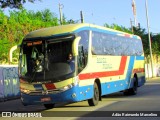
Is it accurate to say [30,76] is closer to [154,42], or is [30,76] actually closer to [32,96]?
[32,96]

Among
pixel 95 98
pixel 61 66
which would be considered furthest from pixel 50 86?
pixel 95 98

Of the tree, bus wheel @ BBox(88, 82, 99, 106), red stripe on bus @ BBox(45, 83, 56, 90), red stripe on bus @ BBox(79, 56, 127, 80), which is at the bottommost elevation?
bus wheel @ BBox(88, 82, 99, 106)

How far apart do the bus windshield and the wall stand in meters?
8.76

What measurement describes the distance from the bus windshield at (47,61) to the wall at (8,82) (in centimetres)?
876

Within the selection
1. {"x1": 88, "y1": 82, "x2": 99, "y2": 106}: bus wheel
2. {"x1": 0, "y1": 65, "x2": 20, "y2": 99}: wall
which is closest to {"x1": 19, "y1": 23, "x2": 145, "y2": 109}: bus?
{"x1": 88, "y1": 82, "x2": 99, "y2": 106}: bus wheel

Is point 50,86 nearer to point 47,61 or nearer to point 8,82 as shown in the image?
point 47,61

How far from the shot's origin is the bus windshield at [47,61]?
601 inches

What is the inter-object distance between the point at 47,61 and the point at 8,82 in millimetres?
10373

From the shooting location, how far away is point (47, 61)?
50.8ft

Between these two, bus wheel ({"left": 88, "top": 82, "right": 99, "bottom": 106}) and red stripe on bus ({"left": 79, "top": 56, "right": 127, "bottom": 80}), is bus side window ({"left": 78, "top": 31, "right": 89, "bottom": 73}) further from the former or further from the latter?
bus wheel ({"left": 88, "top": 82, "right": 99, "bottom": 106})

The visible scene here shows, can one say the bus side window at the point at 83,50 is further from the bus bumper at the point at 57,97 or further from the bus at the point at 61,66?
the bus bumper at the point at 57,97

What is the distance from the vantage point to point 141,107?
52.3ft

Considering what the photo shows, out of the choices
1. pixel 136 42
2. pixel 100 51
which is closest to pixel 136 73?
pixel 136 42

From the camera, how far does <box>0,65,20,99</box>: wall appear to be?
2444cm
